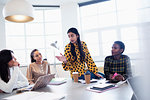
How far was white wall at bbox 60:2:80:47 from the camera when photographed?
4.52m

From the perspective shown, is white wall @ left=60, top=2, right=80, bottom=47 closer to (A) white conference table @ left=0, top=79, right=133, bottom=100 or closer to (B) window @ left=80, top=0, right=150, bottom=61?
(B) window @ left=80, top=0, right=150, bottom=61

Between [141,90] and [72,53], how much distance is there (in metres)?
1.94

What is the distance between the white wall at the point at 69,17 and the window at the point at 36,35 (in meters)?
0.27

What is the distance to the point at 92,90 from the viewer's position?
119cm

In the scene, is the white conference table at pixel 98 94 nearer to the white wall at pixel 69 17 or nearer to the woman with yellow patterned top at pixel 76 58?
the woman with yellow patterned top at pixel 76 58

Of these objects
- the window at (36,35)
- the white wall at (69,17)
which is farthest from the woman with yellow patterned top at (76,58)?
the window at (36,35)

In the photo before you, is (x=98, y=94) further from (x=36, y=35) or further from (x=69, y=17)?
(x=36, y=35)

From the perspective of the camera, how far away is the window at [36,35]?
4.58 meters

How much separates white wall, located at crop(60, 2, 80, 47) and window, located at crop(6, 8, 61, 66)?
0.27m

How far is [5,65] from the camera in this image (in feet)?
5.43

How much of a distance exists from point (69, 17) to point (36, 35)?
127 cm

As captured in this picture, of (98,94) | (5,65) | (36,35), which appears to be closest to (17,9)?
(5,65)

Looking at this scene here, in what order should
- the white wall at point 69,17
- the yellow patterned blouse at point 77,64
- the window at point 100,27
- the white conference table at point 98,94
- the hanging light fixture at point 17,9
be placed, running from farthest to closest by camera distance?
the white wall at point 69,17, the window at point 100,27, the yellow patterned blouse at point 77,64, the hanging light fixture at point 17,9, the white conference table at point 98,94

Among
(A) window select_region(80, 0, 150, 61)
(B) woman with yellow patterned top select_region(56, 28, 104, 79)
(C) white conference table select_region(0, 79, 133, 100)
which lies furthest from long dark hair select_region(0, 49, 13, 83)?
(A) window select_region(80, 0, 150, 61)
